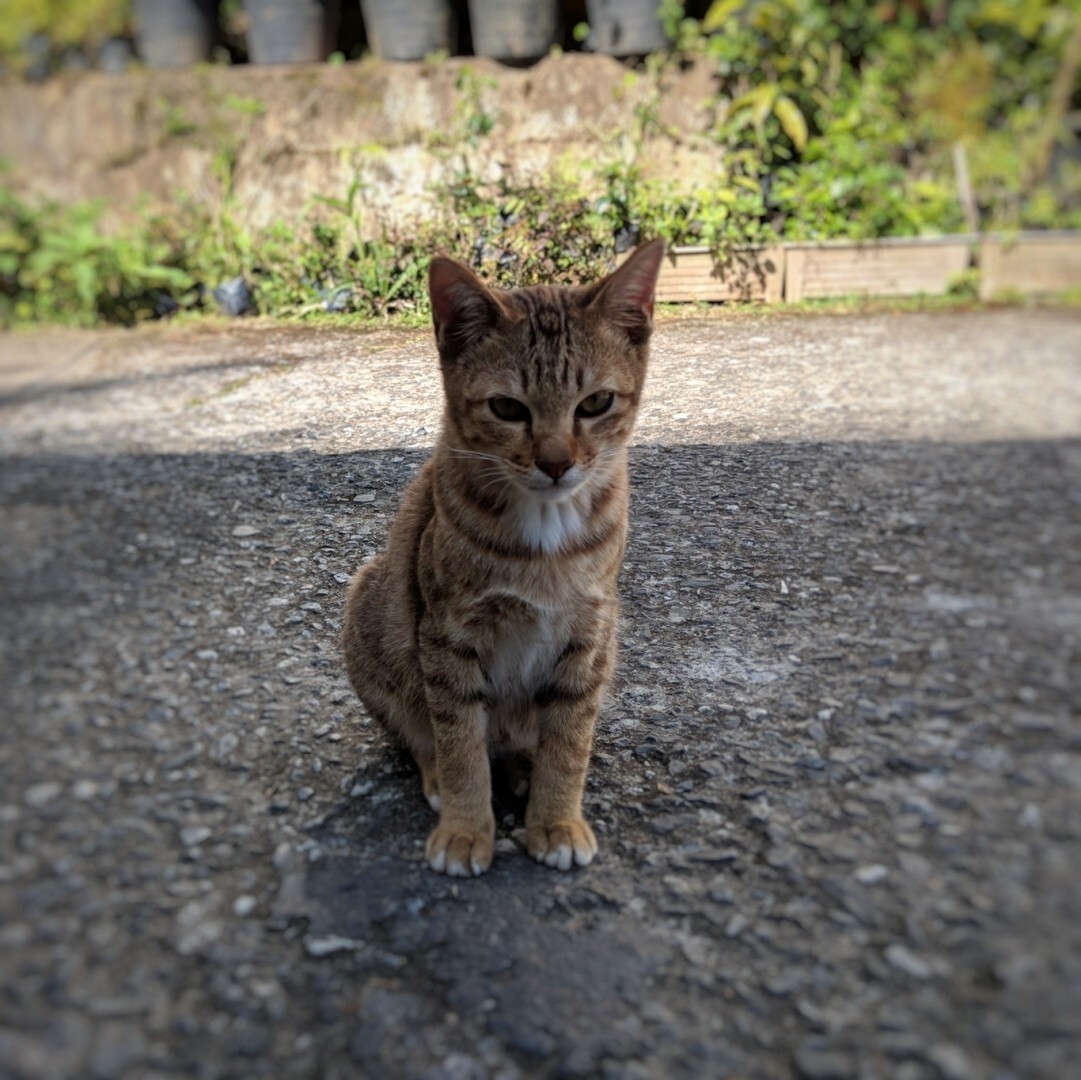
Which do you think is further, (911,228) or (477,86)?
(477,86)

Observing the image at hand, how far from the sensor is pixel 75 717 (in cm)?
107

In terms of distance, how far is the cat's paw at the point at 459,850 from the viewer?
1530mm

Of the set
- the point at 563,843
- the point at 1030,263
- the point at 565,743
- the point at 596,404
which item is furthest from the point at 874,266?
the point at 563,843

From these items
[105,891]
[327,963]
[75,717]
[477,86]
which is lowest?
[327,963]

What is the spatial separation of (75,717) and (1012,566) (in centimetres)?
119

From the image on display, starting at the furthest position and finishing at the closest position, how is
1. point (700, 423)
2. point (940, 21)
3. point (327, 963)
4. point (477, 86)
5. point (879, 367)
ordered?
point (477, 86), point (700, 423), point (879, 367), point (327, 963), point (940, 21)

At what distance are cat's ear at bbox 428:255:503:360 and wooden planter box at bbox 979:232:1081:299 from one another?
75cm

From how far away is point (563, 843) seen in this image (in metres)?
1.58

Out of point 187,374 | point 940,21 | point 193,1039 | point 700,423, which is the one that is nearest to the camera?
point 193,1039

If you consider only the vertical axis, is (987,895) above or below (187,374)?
below

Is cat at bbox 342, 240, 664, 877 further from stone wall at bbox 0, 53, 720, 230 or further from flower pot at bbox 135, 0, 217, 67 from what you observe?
flower pot at bbox 135, 0, 217, 67

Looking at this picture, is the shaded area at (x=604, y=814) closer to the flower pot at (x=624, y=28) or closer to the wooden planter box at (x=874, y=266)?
the wooden planter box at (x=874, y=266)

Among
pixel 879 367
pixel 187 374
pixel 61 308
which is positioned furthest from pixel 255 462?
pixel 879 367

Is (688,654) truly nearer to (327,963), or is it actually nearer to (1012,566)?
(1012,566)
